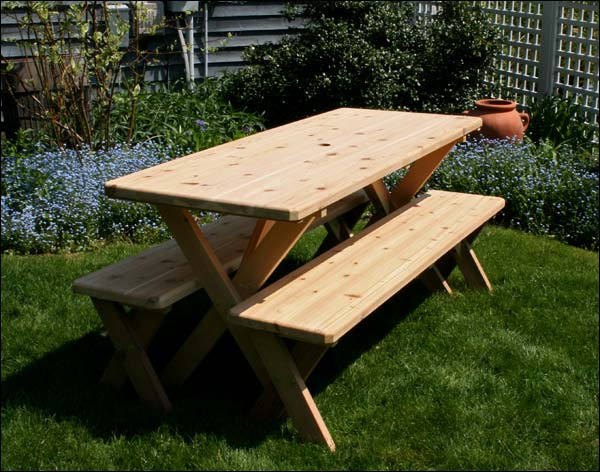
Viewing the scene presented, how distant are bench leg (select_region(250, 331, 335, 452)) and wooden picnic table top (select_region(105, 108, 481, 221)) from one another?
20.7 inches

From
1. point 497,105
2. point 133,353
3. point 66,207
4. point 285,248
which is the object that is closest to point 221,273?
point 285,248

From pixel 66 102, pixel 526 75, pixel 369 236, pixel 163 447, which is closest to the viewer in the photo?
pixel 163 447

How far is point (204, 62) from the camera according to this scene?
30.1ft

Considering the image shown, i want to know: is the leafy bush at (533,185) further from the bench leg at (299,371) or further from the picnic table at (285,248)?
the bench leg at (299,371)

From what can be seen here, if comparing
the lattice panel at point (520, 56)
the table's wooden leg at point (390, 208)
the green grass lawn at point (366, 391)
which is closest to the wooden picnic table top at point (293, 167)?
the table's wooden leg at point (390, 208)

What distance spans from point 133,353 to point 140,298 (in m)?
0.32

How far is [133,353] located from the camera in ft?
12.3

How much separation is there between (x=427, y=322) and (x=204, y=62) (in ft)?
17.2

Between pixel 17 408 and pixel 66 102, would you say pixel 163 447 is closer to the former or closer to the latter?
pixel 17 408

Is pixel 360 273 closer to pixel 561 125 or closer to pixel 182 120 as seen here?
pixel 182 120

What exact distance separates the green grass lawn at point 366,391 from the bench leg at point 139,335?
8 cm

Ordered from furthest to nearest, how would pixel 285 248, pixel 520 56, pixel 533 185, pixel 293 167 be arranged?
pixel 520 56
pixel 533 185
pixel 293 167
pixel 285 248

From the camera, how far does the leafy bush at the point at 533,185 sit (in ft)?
20.1

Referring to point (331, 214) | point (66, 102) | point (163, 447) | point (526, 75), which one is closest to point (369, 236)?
point (331, 214)
